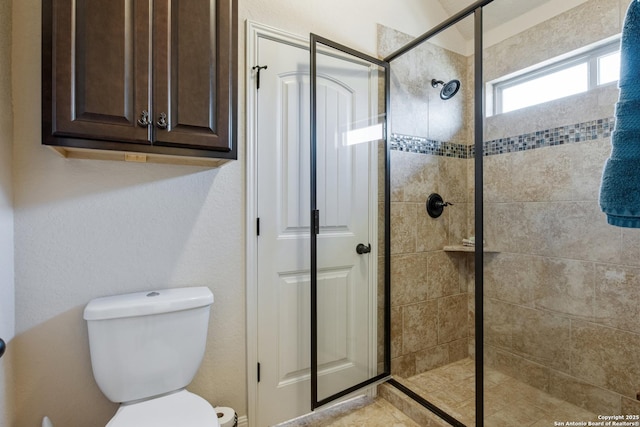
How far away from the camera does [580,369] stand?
67.2 inches

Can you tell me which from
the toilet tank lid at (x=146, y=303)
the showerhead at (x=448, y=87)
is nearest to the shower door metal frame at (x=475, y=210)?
the showerhead at (x=448, y=87)

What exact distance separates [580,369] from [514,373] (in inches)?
13.0

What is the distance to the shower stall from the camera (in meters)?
1.59

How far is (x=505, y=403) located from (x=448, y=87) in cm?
194

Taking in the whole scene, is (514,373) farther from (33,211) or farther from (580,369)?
(33,211)

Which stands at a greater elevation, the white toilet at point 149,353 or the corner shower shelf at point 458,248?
the corner shower shelf at point 458,248

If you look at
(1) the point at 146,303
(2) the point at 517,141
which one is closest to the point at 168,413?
(1) the point at 146,303

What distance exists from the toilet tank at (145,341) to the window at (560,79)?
6.75ft

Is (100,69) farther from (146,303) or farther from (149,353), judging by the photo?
(149,353)

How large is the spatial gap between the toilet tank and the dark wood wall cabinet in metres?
0.59

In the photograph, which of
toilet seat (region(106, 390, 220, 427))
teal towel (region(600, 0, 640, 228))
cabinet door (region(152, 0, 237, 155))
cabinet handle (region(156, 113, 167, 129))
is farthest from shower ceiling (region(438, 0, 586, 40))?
toilet seat (region(106, 390, 220, 427))

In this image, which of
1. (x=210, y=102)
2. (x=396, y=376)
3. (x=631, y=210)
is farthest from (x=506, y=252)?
(x=210, y=102)

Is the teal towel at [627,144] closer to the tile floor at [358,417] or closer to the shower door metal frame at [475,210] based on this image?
the shower door metal frame at [475,210]

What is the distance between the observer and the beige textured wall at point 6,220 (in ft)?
3.51
